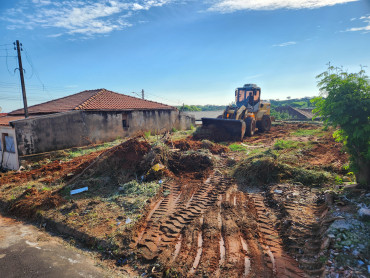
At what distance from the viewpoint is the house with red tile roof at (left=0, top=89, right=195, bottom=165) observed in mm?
12076

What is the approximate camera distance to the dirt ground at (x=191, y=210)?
3992 millimetres

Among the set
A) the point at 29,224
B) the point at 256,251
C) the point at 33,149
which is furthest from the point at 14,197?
the point at 256,251

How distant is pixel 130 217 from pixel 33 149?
989 cm

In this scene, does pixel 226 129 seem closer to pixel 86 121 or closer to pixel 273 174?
pixel 273 174

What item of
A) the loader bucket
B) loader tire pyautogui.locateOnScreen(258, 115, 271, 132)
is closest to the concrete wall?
the loader bucket

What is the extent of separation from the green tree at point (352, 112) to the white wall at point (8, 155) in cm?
1428

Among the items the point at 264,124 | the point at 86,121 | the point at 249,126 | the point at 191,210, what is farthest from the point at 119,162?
the point at 264,124

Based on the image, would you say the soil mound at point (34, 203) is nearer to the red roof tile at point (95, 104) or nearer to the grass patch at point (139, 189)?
the grass patch at point (139, 189)

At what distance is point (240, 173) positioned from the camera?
8.23 metres

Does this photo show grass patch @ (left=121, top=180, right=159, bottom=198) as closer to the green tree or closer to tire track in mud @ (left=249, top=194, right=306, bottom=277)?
tire track in mud @ (left=249, top=194, right=306, bottom=277)

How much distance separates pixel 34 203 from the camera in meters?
6.64

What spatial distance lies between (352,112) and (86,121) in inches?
587

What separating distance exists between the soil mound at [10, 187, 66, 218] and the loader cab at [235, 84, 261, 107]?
14.4 m

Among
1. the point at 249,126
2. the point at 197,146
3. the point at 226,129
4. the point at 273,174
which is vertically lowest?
the point at 273,174
